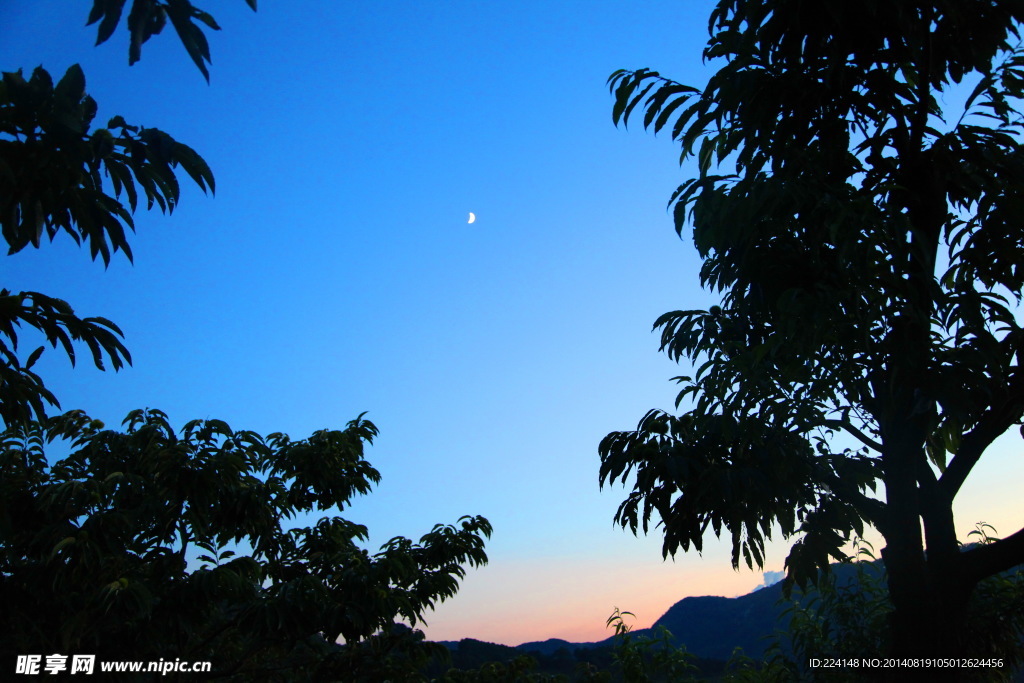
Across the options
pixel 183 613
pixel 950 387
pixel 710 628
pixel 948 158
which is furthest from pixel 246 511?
pixel 710 628

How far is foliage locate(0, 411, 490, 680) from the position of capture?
7230 mm

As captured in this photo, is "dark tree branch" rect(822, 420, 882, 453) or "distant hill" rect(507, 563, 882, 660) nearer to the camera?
"dark tree branch" rect(822, 420, 882, 453)

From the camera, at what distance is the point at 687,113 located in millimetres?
5277

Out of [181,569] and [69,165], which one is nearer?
[69,165]

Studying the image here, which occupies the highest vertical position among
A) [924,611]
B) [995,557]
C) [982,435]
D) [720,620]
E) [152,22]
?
[152,22]

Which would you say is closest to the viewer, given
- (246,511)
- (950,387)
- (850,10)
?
(950,387)

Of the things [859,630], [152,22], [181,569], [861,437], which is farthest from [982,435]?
[181,569]

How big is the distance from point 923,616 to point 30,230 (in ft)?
18.8

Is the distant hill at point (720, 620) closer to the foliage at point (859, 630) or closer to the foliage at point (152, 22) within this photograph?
the foliage at point (859, 630)

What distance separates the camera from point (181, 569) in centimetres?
809

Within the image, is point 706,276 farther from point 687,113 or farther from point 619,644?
point 619,644

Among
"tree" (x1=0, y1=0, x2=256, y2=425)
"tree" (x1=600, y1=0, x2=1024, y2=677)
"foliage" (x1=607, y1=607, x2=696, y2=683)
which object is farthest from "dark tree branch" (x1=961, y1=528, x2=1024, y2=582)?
"tree" (x1=0, y1=0, x2=256, y2=425)

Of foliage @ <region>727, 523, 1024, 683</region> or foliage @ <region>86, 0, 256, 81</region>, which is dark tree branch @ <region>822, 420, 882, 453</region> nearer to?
foliage @ <region>727, 523, 1024, 683</region>

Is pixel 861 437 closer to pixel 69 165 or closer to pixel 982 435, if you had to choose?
pixel 982 435
